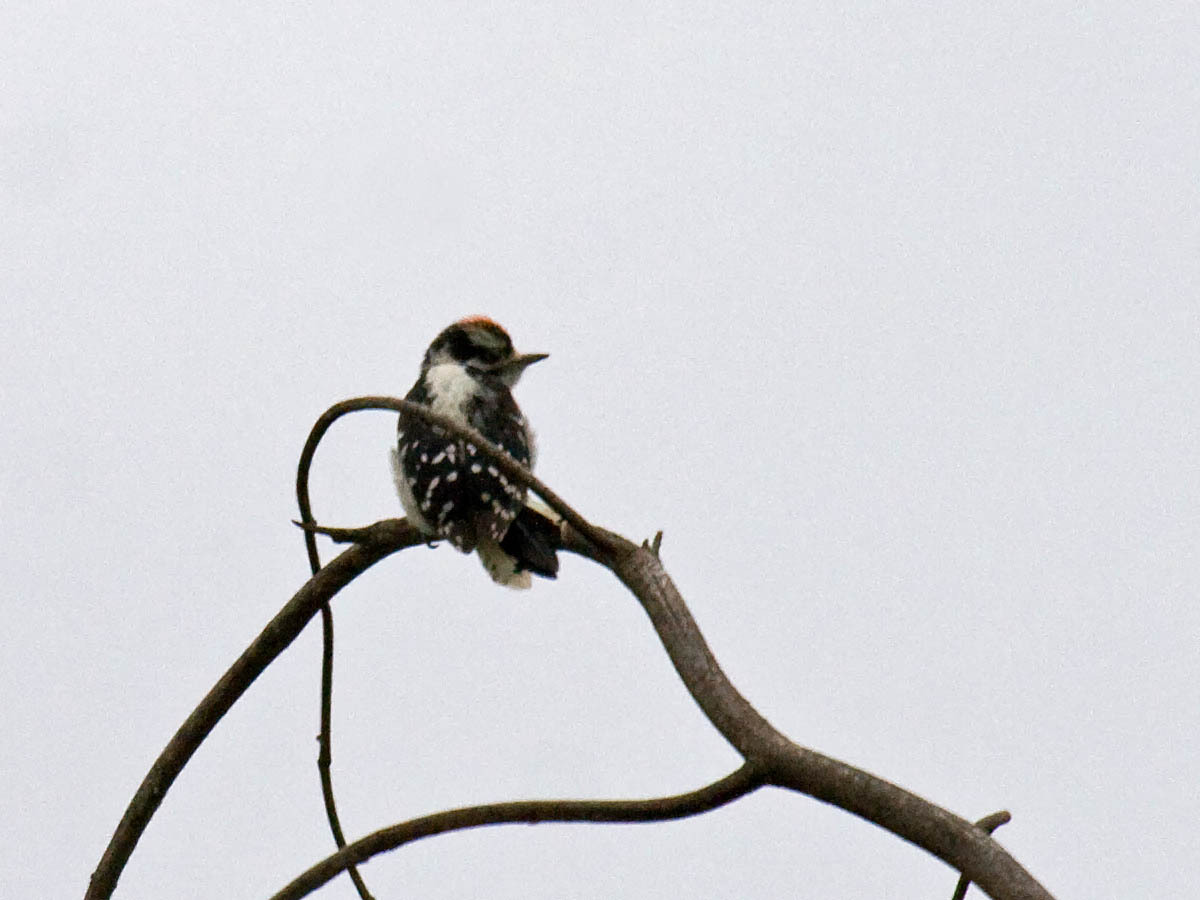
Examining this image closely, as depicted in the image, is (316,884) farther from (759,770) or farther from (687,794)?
(759,770)

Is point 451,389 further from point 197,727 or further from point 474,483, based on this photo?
point 197,727

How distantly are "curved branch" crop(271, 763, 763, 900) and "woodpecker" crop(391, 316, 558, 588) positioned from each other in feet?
5.04

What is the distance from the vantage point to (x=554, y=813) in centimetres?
252

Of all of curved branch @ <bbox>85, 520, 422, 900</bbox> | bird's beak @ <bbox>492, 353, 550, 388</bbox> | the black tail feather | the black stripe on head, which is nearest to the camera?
curved branch @ <bbox>85, 520, 422, 900</bbox>

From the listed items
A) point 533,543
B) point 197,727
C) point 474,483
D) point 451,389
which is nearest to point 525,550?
point 533,543

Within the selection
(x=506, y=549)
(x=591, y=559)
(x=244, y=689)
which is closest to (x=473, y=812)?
(x=591, y=559)

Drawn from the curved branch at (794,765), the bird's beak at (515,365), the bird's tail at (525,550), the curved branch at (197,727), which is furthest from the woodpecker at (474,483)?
the curved branch at (794,765)

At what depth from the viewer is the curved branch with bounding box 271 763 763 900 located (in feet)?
7.91

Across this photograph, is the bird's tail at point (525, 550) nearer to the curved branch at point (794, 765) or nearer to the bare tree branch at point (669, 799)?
the bare tree branch at point (669, 799)

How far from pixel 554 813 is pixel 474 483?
7.70 ft

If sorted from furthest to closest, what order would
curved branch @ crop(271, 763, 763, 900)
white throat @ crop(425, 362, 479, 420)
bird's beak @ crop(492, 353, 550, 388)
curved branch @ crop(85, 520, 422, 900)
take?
bird's beak @ crop(492, 353, 550, 388) < white throat @ crop(425, 362, 479, 420) < curved branch @ crop(85, 520, 422, 900) < curved branch @ crop(271, 763, 763, 900)

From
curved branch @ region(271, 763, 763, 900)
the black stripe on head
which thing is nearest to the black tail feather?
the black stripe on head

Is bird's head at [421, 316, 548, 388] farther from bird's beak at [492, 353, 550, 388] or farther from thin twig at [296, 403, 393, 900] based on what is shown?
thin twig at [296, 403, 393, 900]

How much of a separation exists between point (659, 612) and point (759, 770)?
0.32m
